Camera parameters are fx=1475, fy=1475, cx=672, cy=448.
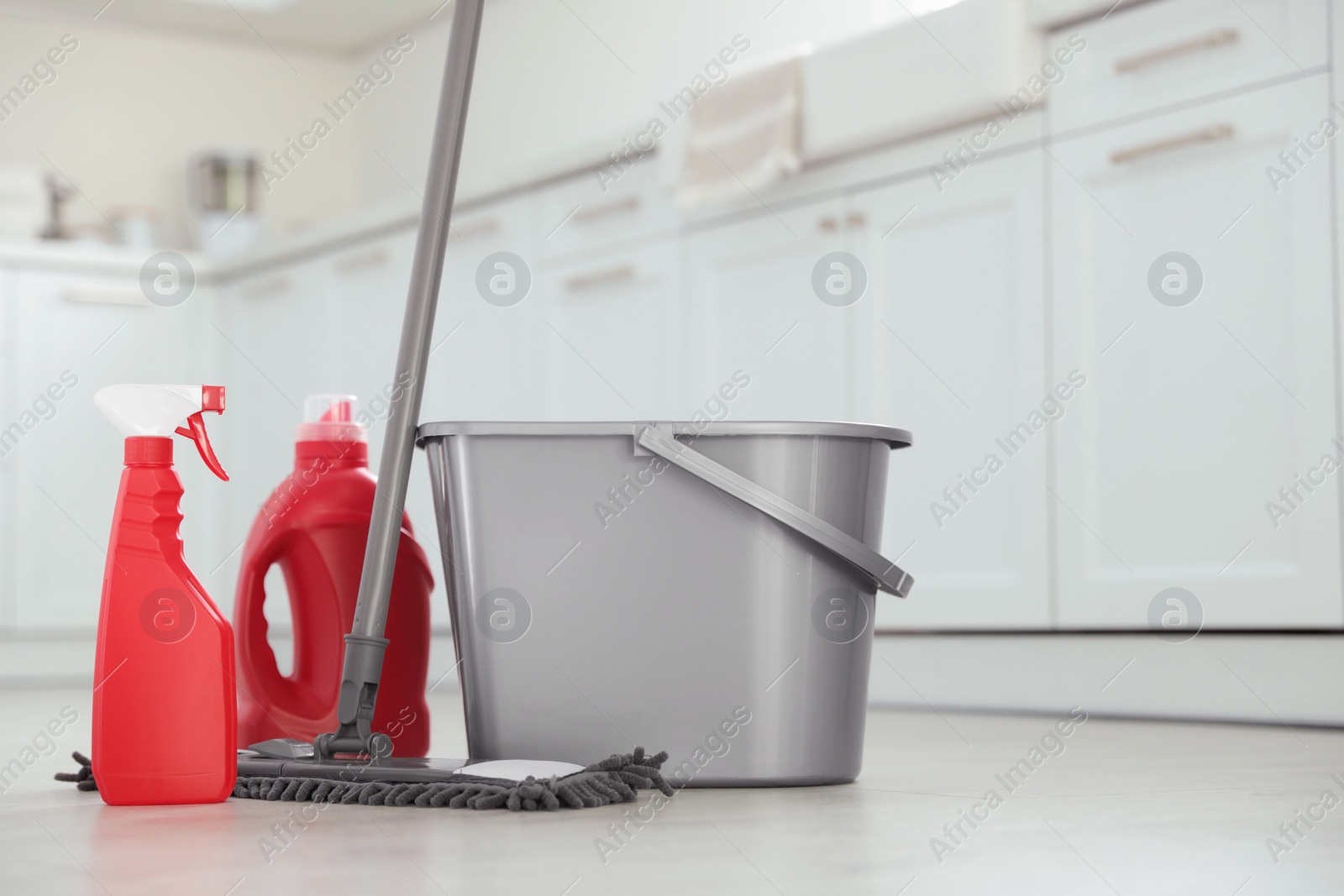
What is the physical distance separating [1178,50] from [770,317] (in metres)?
0.71

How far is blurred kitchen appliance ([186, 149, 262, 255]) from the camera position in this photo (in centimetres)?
Answer: 369

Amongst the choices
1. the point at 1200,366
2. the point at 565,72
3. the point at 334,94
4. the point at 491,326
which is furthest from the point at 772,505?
the point at 334,94

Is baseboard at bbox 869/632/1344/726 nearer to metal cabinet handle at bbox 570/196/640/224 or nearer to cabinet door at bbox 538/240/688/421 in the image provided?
cabinet door at bbox 538/240/688/421

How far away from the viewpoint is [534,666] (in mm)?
1021

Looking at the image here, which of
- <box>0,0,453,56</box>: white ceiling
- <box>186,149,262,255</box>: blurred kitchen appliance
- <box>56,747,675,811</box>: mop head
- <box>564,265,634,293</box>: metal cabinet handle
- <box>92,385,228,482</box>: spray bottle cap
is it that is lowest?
<box>56,747,675,811</box>: mop head

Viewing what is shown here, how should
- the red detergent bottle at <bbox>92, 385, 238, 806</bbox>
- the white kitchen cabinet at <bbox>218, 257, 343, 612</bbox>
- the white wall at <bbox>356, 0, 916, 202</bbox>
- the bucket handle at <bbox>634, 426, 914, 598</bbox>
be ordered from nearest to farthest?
1. the red detergent bottle at <bbox>92, 385, 238, 806</bbox>
2. the bucket handle at <bbox>634, 426, 914, 598</bbox>
3. the white wall at <bbox>356, 0, 916, 202</bbox>
4. the white kitchen cabinet at <bbox>218, 257, 343, 612</bbox>

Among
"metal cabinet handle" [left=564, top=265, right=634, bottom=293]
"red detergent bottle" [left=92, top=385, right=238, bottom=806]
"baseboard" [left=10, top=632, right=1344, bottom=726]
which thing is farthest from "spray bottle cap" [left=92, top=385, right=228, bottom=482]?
"metal cabinet handle" [left=564, top=265, right=634, bottom=293]

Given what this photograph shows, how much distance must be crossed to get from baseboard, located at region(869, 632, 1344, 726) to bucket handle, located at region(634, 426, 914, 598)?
0.80 m

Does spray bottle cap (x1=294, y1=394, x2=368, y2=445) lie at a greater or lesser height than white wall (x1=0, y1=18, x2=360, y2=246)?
lesser

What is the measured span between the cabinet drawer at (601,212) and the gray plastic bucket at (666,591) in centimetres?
139

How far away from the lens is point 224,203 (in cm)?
370

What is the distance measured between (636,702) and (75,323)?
8.20 ft

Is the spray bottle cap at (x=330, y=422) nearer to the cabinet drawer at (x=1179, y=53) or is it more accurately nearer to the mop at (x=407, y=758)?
the mop at (x=407, y=758)

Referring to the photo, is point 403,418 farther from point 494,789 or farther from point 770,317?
point 770,317
